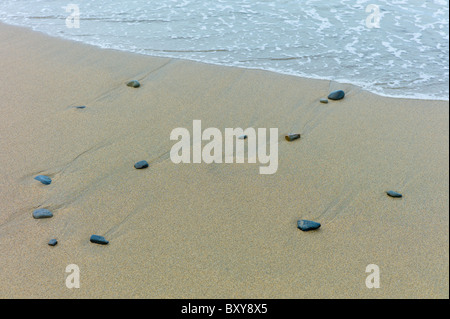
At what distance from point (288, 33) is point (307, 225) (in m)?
3.80

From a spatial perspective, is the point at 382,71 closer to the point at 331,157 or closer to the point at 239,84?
the point at 239,84

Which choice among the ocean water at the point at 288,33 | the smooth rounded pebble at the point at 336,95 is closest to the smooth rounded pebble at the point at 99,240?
the smooth rounded pebble at the point at 336,95

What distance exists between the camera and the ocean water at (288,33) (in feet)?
15.3

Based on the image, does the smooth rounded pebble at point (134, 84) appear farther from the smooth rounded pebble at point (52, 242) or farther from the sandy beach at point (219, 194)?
the smooth rounded pebble at point (52, 242)

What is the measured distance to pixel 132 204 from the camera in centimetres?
276

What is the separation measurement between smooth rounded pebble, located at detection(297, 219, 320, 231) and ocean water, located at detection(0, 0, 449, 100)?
2188 millimetres

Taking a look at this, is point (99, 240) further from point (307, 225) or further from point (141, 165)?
point (307, 225)

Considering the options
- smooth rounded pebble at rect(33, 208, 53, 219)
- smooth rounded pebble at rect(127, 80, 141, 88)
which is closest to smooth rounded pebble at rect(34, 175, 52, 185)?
smooth rounded pebble at rect(33, 208, 53, 219)

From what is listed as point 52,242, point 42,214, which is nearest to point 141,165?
point 42,214

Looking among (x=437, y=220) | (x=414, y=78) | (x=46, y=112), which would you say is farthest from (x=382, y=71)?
(x=46, y=112)

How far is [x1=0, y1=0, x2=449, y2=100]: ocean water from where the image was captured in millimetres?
4672
